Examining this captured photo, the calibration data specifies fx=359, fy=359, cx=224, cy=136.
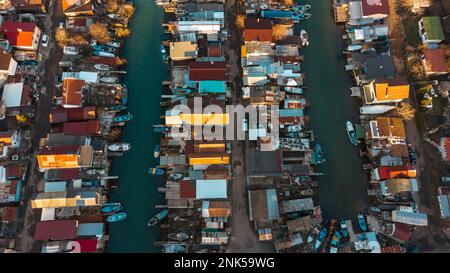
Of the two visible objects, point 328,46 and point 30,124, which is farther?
point 328,46

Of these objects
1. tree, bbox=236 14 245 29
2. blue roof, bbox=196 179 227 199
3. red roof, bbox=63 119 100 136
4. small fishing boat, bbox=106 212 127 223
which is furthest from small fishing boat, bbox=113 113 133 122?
tree, bbox=236 14 245 29

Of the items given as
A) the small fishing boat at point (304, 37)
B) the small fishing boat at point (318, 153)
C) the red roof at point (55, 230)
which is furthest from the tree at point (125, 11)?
the small fishing boat at point (318, 153)

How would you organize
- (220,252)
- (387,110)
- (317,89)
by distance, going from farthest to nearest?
(317,89), (387,110), (220,252)

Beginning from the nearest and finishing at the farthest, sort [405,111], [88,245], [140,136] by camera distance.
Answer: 1. [88,245]
2. [405,111]
3. [140,136]

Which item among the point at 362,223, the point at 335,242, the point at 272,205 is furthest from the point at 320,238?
the point at 272,205

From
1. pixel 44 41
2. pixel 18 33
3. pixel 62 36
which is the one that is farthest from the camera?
pixel 44 41

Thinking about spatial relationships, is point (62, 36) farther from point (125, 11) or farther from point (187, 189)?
point (187, 189)

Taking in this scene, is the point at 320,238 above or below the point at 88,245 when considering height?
above

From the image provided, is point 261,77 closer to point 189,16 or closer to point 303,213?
point 189,16

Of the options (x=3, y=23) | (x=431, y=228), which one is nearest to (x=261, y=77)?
(x=431, y=228)
